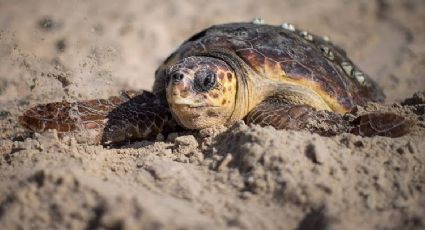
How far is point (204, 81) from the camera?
2389 mm

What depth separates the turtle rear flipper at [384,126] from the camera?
2.14 meters

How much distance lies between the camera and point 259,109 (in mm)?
2607

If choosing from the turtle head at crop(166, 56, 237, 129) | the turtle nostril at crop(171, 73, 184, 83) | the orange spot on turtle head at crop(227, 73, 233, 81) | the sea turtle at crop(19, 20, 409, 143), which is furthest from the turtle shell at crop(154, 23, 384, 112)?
the turtle nostril at crop(171, 73, 184, 83)

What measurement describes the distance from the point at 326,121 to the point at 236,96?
1.95 feet

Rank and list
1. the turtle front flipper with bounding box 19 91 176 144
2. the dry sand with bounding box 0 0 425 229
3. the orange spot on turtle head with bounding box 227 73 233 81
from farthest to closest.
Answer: the orange spot on turtle head with bounding box 227 73 233 81 → the turtle front flipper with bounding box 19 91 176 144 → the dry sand with bounding box 0 0 425 229

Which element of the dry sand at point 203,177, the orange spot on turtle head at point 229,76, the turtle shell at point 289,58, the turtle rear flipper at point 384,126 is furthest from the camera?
the turtle shell at point 289,58

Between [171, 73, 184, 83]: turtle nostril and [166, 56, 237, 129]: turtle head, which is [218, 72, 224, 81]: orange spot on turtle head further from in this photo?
[171, 73, 184, 83]: turtle nostril

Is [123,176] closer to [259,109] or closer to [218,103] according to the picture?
[218,103]

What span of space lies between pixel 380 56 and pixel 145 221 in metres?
4.82

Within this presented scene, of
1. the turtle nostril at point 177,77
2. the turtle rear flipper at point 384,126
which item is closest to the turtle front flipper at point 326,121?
the turtle rear flipper at point 384,126

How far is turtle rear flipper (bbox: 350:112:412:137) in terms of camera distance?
7.01 ft

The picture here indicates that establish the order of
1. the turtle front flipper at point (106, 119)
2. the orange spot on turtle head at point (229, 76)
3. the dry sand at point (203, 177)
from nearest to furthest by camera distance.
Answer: the dry sand at point (203, 177) < the turtle front flipper at point (106, 119) < the orange spot on turtle head at point (229, 76)

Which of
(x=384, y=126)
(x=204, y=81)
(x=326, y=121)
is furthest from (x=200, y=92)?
(x=384, y=126)

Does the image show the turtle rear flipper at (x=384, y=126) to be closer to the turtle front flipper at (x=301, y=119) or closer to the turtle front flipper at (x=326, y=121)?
the turtle front flipper at (x=326, y=121)
